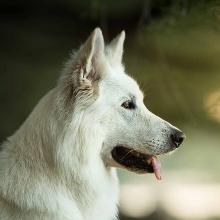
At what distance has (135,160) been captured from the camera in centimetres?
199

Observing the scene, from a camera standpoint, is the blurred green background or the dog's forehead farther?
the blurred green background

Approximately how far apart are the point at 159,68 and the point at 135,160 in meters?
1.28

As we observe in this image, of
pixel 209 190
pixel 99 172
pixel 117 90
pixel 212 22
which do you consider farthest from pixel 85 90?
pixel 209 190

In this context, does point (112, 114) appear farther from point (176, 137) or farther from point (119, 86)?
point (176, 137)

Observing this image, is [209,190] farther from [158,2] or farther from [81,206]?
[81,206]

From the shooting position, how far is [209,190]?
10.6 feet

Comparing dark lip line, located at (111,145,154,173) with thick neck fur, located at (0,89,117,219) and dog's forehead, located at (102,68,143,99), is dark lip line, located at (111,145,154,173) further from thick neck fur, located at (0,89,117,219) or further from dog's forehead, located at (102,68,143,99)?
dog's forehead, located at (102,68,143,99)

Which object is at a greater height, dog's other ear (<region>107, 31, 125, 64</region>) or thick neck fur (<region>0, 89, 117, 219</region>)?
dog's other ear (<region>107, 31, 125, 64</region>)

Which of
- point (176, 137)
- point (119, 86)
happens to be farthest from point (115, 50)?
point (176, 137)

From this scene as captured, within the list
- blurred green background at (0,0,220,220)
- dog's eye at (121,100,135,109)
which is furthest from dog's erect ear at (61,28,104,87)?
blurred green background at (0,0,220,220)

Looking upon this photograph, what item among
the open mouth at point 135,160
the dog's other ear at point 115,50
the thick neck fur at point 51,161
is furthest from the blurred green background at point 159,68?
the thick neck fur at point 51,161

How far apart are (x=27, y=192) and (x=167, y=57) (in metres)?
1.52

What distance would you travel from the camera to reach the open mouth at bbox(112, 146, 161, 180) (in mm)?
1963

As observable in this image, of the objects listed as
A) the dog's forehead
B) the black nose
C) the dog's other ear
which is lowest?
the black nose
